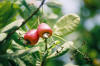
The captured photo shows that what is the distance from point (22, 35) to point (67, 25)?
0.27 m

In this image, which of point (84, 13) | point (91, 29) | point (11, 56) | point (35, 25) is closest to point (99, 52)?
point (91, 29)

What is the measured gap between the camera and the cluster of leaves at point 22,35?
2.59 feet

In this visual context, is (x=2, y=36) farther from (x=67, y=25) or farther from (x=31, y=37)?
(x=67, y=25)

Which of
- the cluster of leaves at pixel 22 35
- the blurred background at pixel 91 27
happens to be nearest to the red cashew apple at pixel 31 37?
the cluster of leaves at pixel 22 35

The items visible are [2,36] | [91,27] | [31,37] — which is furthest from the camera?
[91,27]

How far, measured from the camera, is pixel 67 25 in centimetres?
107

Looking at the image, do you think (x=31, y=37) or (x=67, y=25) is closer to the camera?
(x=31, y=37)

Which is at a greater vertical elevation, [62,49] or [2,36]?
[2,36]

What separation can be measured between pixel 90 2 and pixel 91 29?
587 millimetres

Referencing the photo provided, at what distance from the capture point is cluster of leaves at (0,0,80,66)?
79cm

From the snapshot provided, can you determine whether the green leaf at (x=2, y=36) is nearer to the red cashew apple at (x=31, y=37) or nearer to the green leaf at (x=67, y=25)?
the red cashew apple at (x=31, y=37)

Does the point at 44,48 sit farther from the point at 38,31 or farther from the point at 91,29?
the point at 91,29

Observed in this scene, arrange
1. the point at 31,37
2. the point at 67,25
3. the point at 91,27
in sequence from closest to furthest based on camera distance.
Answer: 1. the point at 31,37
2. the point at 67,25
3. the point at 91,27

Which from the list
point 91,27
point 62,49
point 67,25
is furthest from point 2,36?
point 91,27
